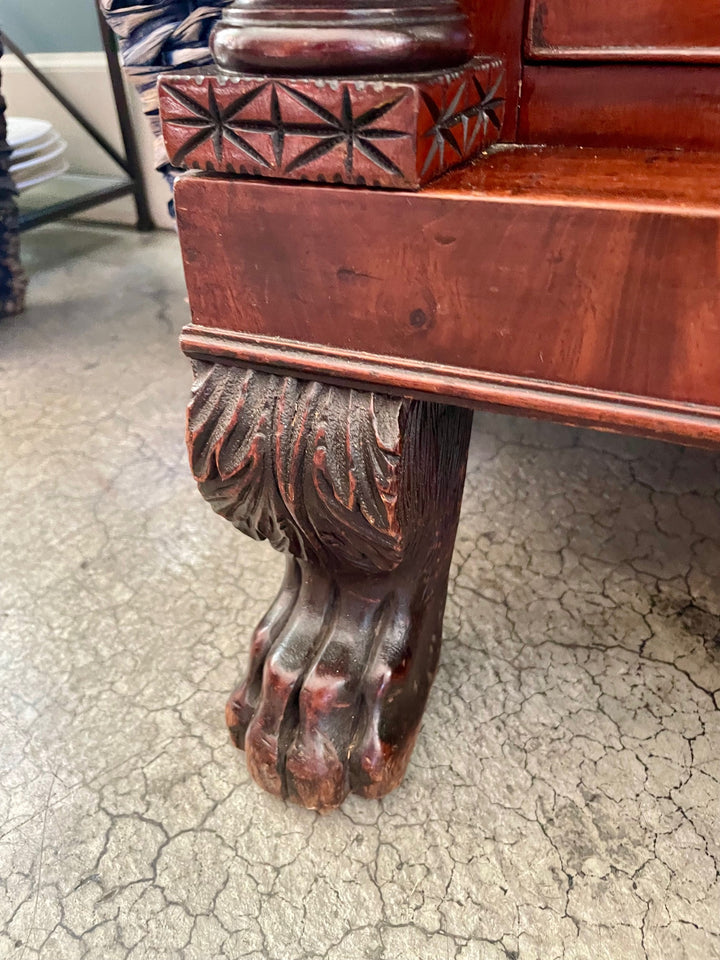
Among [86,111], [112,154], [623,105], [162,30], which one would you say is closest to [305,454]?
[623,105]

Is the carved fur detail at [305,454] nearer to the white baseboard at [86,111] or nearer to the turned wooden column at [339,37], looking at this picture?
the turned wooden column at [339,37]

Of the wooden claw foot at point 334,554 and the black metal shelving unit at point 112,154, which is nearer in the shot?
the wooden claw foot at point 334,554

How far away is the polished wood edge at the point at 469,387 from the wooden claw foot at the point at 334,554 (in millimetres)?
17

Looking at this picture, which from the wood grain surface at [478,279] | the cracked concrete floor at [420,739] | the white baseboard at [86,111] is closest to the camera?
the wood grain surface at [478,279]

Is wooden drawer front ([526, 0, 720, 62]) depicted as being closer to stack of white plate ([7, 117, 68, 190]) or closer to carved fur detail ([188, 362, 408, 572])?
carved fur detail ([188, 362, 408, 572])

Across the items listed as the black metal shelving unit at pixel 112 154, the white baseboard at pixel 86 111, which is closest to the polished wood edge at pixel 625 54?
the black metal shelving unit at pixel 112 154

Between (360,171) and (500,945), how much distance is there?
459 millimetres

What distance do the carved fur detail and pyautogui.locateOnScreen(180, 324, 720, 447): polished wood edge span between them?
0.02 m

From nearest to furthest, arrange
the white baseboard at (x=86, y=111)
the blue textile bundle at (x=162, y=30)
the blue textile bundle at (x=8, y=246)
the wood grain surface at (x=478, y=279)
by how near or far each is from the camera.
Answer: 1. the wood grain surface at (x=478, y=279)
2. the blue textile bundle at (x=162, y=30)
3. the blue textile bundle at (x=8, y=246)
4. the white baseboard at (x=86, y=111)

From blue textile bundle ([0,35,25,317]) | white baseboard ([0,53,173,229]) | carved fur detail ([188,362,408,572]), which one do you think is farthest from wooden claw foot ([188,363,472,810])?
white baseboard ([0,53,173,229])

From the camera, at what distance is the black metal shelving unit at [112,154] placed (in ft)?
5.00

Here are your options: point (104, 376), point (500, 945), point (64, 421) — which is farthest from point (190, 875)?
point (104, 376)

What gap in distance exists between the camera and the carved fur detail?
0.40m

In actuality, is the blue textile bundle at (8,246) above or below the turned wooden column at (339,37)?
below
